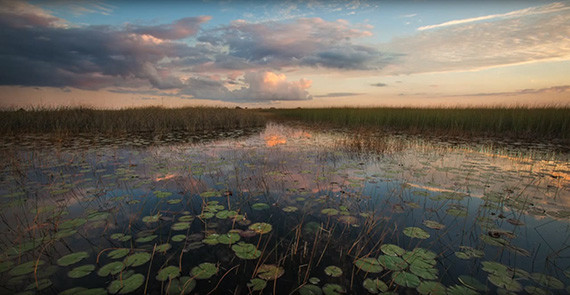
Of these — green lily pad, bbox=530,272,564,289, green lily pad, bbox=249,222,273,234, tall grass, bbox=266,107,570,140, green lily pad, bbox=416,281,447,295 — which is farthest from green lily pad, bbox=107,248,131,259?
tall grass, bbox=266,107,570,140

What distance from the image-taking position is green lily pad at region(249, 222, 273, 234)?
7.93 ft

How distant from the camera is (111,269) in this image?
184 cm

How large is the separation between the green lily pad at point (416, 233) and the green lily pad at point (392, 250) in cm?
33

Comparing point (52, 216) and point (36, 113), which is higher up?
point (36, 113)

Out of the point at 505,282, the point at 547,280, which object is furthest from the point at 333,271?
the point at 547,280

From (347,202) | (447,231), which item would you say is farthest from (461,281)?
(347,202)

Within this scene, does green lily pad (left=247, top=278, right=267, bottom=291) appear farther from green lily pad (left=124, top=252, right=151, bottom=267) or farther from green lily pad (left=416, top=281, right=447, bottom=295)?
green lily pad (left=416, top=281, right=447, bottom=295)

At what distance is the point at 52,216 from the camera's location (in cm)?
271

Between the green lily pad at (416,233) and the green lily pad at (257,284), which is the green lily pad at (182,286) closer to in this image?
the green lily pad at (257,284)

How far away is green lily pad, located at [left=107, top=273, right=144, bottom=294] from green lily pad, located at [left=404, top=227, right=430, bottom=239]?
2.40m

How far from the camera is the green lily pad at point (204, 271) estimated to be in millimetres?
1781

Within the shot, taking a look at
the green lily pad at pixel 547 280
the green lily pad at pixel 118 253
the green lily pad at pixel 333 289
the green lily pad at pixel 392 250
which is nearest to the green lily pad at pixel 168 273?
the green lily pad at pixel 118 253

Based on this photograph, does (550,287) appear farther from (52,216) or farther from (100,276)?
(52,216)

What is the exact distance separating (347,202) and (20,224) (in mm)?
3752
